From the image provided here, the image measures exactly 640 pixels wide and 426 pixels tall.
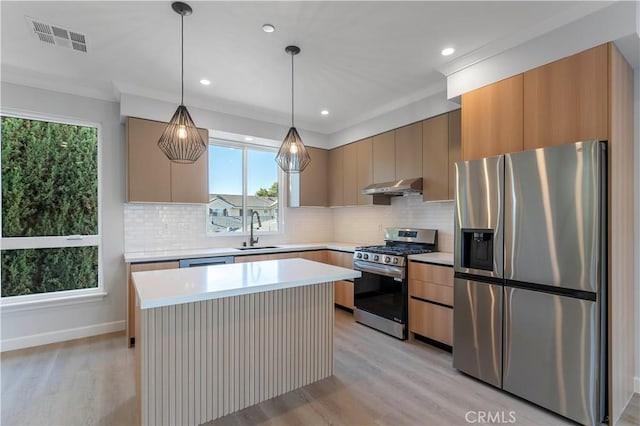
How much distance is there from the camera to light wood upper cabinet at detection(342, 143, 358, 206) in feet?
15.8

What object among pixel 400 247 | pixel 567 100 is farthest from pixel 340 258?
pixel 567 100

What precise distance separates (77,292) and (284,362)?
277 cm

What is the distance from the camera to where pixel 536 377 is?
2.25 m

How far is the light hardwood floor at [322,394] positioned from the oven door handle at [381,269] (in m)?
0.76

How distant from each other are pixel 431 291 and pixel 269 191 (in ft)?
9.75

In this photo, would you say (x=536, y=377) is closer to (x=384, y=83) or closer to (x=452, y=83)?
(x=452, y=83)

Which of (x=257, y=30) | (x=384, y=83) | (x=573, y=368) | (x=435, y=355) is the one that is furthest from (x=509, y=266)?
(x=257, y=30)

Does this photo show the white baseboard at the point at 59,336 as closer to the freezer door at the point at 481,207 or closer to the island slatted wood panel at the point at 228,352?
the island slatted wood panel at the point at 228,352

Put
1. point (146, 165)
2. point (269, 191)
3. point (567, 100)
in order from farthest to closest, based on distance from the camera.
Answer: point (269, 191), point (146, 165), point (567, 100)

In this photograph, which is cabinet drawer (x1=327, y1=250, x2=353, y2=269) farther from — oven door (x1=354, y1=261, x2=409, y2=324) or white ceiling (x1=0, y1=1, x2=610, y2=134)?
white ceiling (x1=0, y1=1, x2=610, y2=134)

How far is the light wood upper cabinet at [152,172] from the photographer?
3629mm

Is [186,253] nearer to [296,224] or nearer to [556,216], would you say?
[296,224]

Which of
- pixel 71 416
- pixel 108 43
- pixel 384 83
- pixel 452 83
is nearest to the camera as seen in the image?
pixel 71 416

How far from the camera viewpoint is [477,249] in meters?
2.65
